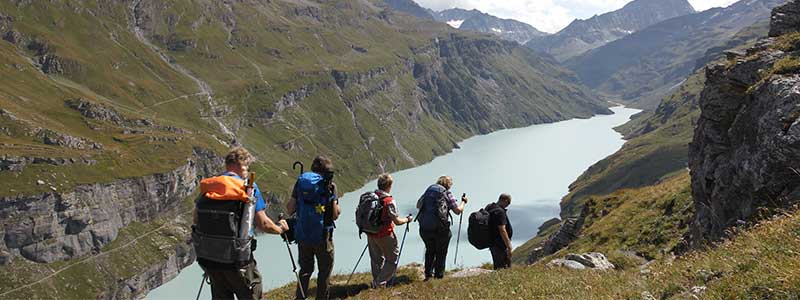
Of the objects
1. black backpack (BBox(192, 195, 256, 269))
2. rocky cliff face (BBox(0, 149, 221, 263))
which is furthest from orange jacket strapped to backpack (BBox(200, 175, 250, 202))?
rocky cliff face (BBox(0, 149, 221, 263))

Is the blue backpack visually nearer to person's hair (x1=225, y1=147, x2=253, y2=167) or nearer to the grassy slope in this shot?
person's hair (x1=225, y1=147, x2=253, y2=167)

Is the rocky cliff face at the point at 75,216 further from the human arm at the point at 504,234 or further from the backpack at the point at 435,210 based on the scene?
the human arm at the point at 504,234

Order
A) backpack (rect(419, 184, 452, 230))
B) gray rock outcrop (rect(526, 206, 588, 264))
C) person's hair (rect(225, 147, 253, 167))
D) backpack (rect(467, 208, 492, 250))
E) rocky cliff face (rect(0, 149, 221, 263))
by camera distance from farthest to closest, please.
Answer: rocky cliff face (rect(0, 149, 221, 263)), gray rock outcrop (rect(526, 206, 588, 264)), backpack (rect(467, 208, 492, 250)), backpack (rect(419, 184, 452, 230)), person's hair (rect(225, 147, 253, 167))

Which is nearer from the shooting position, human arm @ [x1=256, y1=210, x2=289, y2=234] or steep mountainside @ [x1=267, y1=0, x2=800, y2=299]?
steep mountainside @ [x1=267, y1=0, x2=800, y2=299]

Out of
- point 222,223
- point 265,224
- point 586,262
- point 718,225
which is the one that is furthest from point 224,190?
point 718,225

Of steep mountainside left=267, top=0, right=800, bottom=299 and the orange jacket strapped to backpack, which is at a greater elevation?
the orange jacket strapped to backpack

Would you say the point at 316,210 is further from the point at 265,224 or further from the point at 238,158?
the point at 238,158

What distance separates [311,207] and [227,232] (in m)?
3.73

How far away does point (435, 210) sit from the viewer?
664 inches

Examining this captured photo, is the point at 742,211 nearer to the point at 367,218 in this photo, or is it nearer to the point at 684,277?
the point at 684,277

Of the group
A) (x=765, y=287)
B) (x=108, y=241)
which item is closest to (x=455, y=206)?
(x=765, y=287)

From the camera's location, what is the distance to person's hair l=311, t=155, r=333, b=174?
1331cm

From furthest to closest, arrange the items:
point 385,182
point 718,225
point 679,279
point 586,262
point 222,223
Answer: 1. point 718,225
2. point 586,262
3. point 385,182
4. point 222,223
5. point 679,279

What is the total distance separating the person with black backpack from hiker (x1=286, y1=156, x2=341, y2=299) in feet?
6.25
